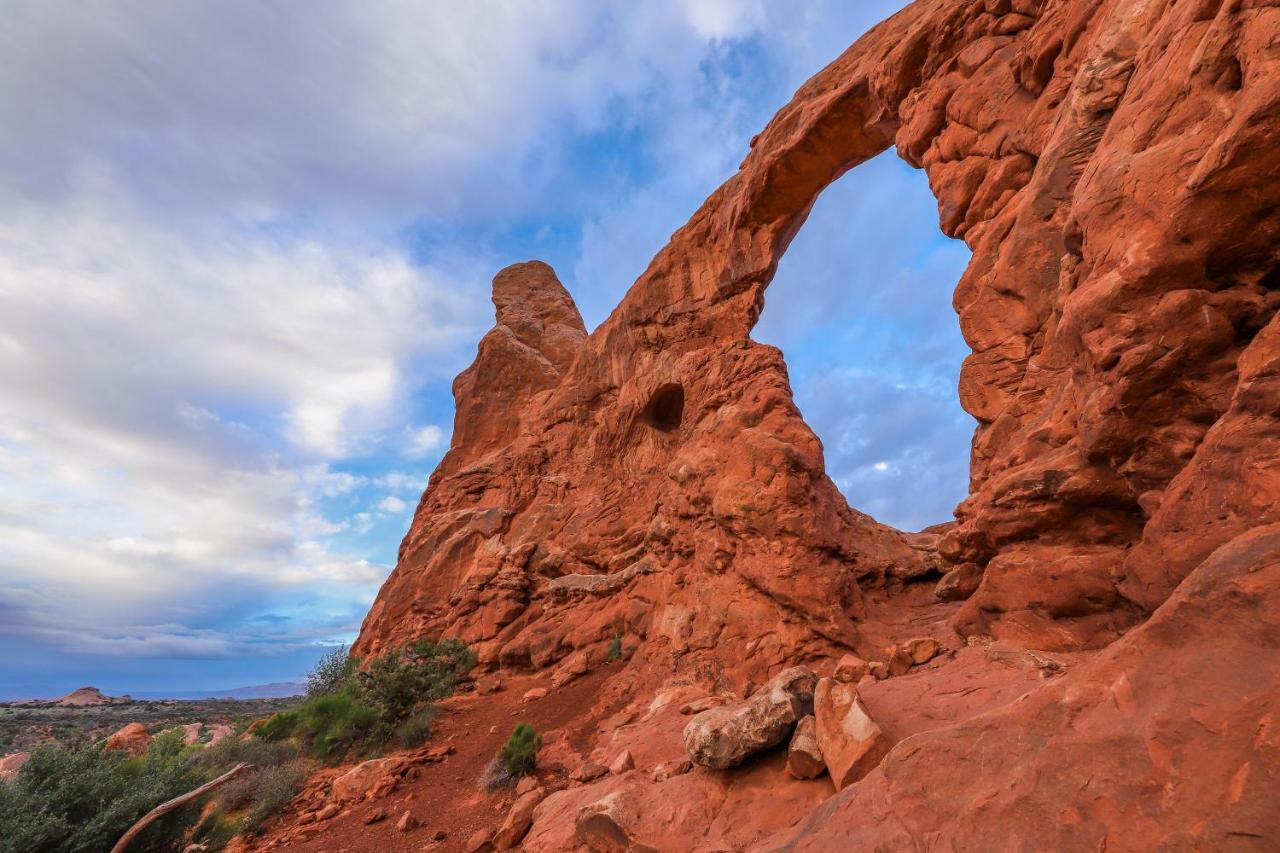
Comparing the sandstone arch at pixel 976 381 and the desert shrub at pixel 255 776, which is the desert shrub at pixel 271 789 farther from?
the sandstone arch at pixel 976 381

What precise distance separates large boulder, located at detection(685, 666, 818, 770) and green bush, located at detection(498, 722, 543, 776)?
5089mm

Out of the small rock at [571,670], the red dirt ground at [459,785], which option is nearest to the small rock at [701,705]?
the red dirt ground at [459,785]

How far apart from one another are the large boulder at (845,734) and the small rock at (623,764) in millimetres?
3426

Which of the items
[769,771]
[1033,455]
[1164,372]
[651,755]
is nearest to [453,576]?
[651,755]

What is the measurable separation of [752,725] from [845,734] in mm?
967

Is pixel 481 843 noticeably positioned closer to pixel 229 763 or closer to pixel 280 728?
pixel 229 763

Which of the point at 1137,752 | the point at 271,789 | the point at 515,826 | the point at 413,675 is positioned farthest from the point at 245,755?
the point at 1137,752

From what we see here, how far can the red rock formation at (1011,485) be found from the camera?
258 cm

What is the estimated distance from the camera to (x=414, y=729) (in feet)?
40.1

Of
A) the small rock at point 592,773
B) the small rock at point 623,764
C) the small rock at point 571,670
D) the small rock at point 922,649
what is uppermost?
the small rock at point 571,670

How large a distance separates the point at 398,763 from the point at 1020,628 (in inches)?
411

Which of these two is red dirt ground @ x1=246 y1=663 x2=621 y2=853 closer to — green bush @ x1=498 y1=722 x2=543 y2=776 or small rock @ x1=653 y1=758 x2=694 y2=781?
green bush @ x1=498 y1=722 x2=543 y2=776

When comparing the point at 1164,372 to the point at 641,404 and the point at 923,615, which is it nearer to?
the point at 923,615

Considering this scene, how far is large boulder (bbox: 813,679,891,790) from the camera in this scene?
3.83 m
